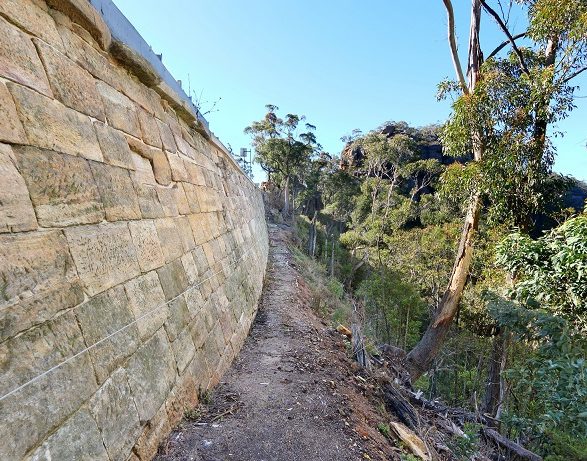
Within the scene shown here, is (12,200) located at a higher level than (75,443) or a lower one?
higher

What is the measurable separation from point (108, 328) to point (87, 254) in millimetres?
390

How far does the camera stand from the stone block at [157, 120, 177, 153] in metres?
3.07

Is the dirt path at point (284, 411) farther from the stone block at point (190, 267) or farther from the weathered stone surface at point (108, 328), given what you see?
the stone block at point (190, 267)

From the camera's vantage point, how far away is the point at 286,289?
7875mm

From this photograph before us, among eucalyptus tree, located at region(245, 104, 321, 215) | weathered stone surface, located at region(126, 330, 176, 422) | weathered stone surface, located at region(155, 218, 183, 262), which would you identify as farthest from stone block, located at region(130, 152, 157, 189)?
eucalyptus tree, located at region(245, 104, 321, 215)

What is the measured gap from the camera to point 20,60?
1.55 meters

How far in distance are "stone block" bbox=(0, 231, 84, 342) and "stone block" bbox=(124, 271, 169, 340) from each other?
17.0 inches

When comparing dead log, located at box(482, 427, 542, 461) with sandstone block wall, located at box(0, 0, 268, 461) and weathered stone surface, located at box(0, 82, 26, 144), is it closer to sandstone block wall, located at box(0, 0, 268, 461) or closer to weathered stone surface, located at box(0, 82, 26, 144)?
sandstone block wall, located at box(0, 0, 268, 461)

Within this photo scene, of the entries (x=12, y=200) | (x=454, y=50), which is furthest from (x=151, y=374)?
(x=454, y=50)

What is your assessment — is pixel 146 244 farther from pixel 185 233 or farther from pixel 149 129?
pixel 149 129

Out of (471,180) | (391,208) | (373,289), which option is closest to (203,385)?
(471,180)

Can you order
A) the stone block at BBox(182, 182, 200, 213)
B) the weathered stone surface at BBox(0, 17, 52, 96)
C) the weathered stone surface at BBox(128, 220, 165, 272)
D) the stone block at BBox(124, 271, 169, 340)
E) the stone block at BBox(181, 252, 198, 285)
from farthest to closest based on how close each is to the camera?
1. the stone block at BBox(182, 182, 200, 213)
2. the stone block at BBox(181, 252, 198, 285)
3. the weathered stone surface at BBox(128, 220, 165, 272)
4. the stone block at BBox(124, 271, 169, 340)
5. the weathered stone surface at BBox(0, 17, 52, 96)

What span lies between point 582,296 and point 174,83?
6220mm

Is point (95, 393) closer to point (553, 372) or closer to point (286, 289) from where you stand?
point (553, 372)
